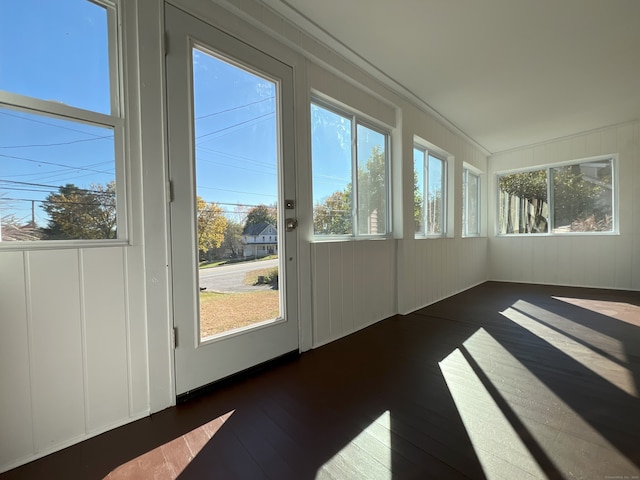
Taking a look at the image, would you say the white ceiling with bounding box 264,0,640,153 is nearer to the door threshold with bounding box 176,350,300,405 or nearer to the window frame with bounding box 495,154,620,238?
Result: the window frame with bounding box 495,154,620,238

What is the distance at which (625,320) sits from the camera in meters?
3.13

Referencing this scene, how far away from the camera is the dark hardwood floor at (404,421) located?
48.0 inches

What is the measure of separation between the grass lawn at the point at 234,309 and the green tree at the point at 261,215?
0.51 meters

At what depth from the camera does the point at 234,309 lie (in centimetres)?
202

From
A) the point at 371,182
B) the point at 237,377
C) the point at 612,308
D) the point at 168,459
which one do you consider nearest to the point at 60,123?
the point at 168,459

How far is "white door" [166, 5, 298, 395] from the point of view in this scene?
1.73m

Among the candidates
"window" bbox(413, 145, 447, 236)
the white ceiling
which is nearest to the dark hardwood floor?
"window" bbox(413, 145, 447, 236)

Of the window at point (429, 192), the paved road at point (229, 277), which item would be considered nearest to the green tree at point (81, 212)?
the paved road at point (229, 277)

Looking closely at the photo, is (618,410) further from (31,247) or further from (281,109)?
(31,247)

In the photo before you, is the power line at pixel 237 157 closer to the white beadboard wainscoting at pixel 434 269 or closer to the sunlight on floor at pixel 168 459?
the sunlight on floor at pixel 168 459

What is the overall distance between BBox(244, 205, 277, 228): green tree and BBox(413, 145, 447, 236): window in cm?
221

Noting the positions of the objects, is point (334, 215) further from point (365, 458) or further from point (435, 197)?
point (435, 197)

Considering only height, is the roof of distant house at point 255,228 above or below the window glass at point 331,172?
below

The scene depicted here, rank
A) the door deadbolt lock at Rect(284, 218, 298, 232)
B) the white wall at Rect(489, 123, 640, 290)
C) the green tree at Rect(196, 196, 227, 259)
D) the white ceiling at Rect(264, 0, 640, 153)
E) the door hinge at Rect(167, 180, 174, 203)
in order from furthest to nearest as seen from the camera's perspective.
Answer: the white wall at Rect(489, 123, 640, 290) < the door deadbolt lock at Rect(284, 218, 298, 232) < the white ceiling at Rect(264, 0, 640, 153) < the green tree at Rect(196, 196, 227, 259) < the door hinge at Rect(167, 180, 174, 203)
